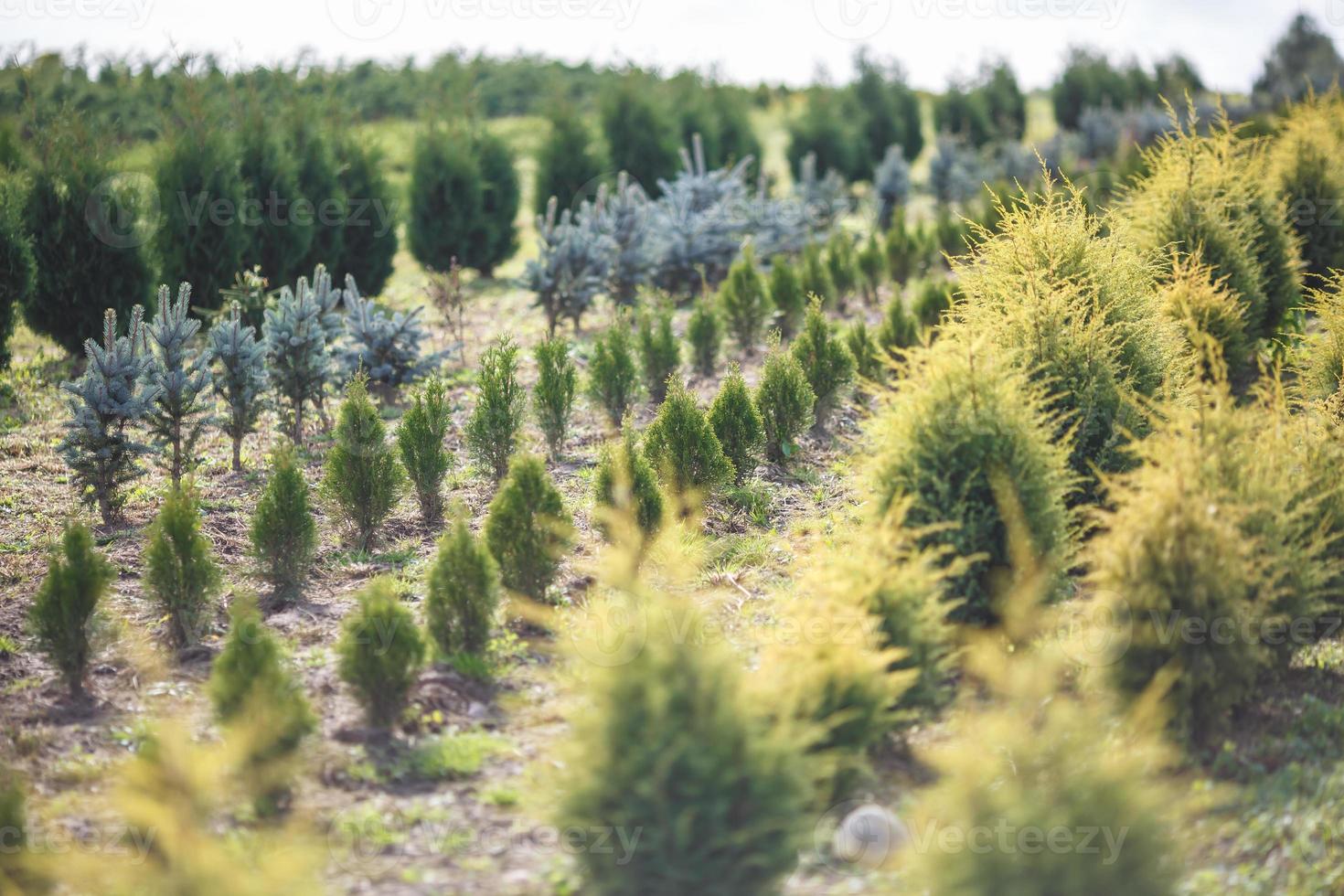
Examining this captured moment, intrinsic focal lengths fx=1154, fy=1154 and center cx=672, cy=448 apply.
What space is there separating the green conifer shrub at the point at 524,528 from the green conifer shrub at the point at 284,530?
1025mm

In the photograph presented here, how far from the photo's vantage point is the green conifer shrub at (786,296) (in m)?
11.7

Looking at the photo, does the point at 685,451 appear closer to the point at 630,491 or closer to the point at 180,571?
the point at 630,491

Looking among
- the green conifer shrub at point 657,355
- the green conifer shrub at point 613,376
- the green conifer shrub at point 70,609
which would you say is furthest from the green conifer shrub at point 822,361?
the green conifer shrub at point 70,609

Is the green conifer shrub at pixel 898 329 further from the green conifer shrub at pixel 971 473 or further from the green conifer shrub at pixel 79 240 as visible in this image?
the green conifer shrub at pixel 79 240

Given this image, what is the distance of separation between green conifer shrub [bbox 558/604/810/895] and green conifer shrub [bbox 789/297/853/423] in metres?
5.48

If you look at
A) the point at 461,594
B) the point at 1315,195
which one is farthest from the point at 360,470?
the point at 1315,195

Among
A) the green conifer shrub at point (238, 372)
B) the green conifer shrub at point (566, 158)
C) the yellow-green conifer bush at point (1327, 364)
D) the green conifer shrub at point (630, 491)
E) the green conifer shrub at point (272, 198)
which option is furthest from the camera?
the green conifer shrub at point (566, 158)

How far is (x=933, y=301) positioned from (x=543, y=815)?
8.46 m

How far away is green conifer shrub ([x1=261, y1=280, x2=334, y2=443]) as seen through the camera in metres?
8.16

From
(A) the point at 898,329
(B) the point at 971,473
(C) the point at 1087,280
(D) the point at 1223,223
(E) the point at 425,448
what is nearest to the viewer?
(B) the point at 971,473

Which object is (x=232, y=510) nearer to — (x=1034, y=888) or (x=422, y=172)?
(x=1034, y=888)

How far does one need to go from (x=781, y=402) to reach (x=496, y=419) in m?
2.01

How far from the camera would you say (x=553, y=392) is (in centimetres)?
809

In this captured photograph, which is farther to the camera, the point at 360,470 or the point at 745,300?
the point at 745,300
